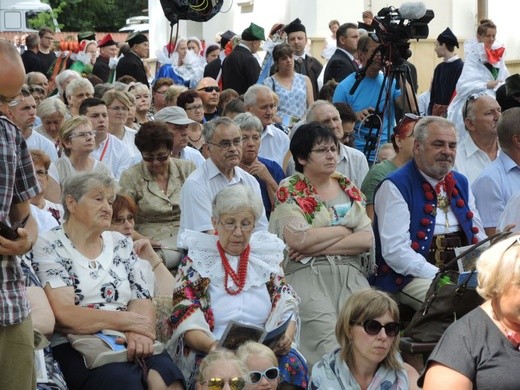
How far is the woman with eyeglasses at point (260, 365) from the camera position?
5453 mm

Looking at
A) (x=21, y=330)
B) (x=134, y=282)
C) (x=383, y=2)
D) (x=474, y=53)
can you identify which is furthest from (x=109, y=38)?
(x=21, y=330)

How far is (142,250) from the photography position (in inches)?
267

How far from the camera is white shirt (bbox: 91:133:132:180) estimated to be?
30.6 feet

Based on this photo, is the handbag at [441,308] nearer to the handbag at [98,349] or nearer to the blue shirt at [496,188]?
the handbag at [98,349]

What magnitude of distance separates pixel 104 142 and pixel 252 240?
336 cm

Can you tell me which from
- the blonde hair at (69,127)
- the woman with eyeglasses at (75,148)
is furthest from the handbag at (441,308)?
the blonde hair at (69,127)

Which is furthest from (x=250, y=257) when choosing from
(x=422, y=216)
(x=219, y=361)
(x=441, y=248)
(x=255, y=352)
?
(x=441, y=248)

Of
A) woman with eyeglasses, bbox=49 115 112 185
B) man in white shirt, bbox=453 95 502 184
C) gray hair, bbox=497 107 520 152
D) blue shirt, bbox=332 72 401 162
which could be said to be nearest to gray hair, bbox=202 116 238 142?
woman with eyeglasses, bbox=49 115 112 185

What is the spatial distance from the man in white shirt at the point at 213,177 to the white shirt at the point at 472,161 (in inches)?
64.8

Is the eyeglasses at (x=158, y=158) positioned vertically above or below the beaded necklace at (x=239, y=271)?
above

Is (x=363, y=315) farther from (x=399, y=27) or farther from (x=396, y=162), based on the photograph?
(x=399, y=27)

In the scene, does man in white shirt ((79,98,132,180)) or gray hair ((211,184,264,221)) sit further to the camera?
man in white shirt ((79,98,132,180))

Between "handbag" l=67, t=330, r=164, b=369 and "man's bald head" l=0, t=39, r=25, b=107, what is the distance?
1625 mm

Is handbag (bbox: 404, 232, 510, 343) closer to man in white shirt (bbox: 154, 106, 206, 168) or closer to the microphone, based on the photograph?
man in white shirt (bbox: 154, 106, 206, 168)
